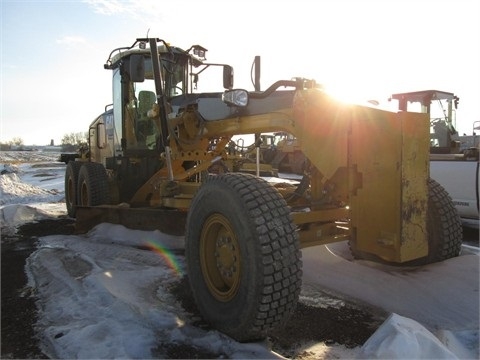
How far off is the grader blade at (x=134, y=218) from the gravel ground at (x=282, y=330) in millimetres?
1581

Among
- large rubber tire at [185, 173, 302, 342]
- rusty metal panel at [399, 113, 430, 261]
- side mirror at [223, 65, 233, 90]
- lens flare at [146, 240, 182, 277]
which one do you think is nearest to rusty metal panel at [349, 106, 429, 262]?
rusty metal panel at [399, 113, 430, 261]

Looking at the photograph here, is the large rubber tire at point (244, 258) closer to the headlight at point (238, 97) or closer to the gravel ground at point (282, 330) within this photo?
the gravel ground at point (282, 330)

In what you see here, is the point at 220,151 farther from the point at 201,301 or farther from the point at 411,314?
the point at 411,314

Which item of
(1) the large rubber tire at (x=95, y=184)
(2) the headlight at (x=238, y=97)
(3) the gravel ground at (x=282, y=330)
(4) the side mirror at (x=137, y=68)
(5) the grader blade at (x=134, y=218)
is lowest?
(3) the gravel ground at (x=282, y=330)

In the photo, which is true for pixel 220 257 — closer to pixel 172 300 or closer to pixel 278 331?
pixel 278 331

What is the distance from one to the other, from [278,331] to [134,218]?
12.0ft

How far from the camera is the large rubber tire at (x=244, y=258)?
2906mm

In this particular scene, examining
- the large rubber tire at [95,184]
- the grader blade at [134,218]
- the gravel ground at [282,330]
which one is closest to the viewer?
the gravel ground at [282,330]

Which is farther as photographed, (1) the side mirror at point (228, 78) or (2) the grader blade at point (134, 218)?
(2) the grader blade at point (134, 218)

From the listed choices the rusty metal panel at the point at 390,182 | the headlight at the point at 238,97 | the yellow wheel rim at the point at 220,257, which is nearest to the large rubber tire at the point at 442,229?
the rusty metal panel at the point at 390,182

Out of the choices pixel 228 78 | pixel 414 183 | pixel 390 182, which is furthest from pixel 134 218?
pixel 414 183

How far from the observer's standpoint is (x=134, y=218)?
6.37 meters

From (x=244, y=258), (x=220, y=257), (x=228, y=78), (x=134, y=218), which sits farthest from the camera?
(x=134, y=218)

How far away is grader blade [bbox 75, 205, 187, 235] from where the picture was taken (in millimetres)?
6031
